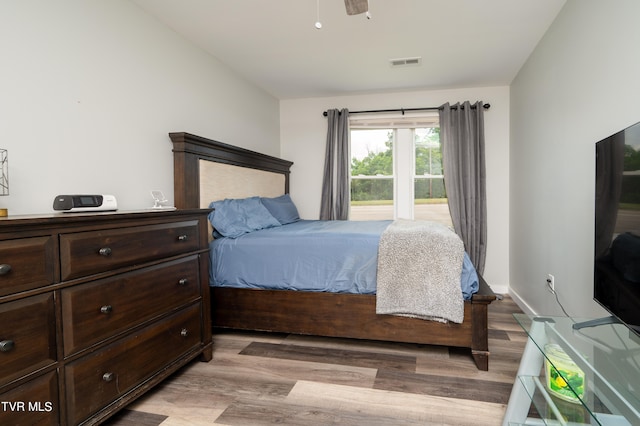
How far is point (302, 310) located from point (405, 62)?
2453mm

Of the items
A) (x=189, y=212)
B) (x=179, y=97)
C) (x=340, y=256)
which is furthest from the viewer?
(x=179, y=97)

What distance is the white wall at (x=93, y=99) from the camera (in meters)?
1.65

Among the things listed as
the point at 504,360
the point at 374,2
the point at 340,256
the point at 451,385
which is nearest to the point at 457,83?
the point at 374,2

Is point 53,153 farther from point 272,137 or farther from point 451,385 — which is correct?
point 272,137

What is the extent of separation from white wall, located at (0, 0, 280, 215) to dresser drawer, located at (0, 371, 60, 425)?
859mm

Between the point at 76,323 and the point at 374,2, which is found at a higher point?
the point at 374,2

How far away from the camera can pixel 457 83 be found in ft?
12.8

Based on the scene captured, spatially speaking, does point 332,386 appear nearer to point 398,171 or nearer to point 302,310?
point 302,310

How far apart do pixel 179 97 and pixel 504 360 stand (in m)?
2.93

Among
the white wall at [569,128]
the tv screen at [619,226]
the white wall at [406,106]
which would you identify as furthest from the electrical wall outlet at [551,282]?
the white wall at [406,106]

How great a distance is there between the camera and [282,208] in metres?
3.83

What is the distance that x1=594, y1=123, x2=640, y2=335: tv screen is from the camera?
1.21m

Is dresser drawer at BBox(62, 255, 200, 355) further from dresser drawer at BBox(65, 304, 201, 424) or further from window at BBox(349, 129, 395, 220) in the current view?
window at BBox(349, 129, 395, 220)

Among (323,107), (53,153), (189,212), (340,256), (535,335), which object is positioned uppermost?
(323,107)
